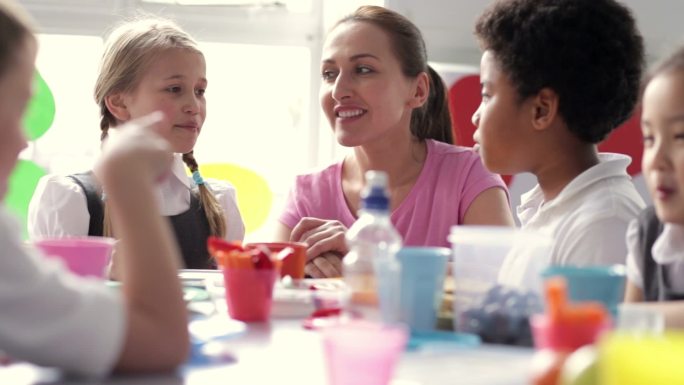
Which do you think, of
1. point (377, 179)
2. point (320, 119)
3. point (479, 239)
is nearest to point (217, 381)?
point (377, 179)

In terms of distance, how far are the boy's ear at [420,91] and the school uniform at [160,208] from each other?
25.1 inches

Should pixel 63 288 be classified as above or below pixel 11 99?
below

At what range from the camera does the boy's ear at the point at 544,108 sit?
1.75 meters

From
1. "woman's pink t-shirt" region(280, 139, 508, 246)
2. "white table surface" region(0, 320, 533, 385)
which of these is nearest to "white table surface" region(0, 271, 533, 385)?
"white table surface" region(0, 320, 533, 385)

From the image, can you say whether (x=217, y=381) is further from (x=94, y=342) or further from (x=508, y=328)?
(x=508, y=328)

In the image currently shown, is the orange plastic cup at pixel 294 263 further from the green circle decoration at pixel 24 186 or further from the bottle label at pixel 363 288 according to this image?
the green circle decoration at pixel 24 186

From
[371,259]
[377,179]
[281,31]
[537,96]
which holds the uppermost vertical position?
[281,31]

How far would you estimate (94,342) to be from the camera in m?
0.90

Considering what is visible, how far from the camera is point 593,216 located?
5.11 ft

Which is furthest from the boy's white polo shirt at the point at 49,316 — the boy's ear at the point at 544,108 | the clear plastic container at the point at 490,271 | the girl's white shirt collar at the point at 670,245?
the boy's ear at the point at 544,108

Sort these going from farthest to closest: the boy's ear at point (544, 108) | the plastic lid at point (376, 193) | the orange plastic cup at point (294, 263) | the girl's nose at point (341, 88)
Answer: the girl's nose at point (341, 88)
the boy's ear at point (544, 108)
the orange plastic cup at point (294, 263)
the plastic lid at point (376, 193)

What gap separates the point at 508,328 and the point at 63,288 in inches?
22.4

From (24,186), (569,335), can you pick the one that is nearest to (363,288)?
(569,335)

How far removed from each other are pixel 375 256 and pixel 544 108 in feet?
2.22
